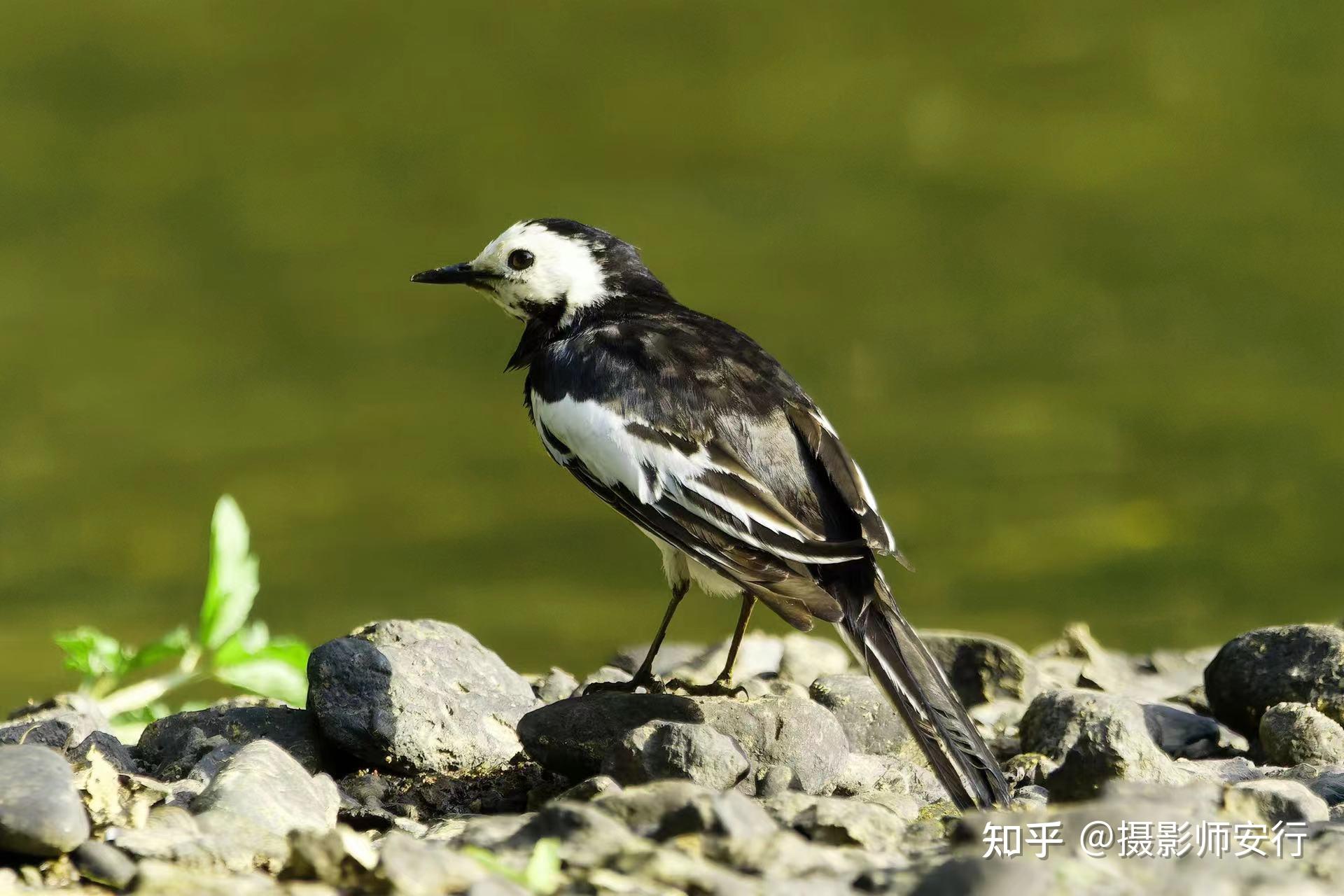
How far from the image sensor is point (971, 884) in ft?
8.16

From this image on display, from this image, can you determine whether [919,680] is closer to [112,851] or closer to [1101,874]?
[1101,874]

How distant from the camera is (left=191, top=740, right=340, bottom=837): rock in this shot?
11.1 ft

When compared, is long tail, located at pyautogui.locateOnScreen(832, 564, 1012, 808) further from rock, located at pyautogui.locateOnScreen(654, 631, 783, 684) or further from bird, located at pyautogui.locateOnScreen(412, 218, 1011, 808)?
rock, located at pyautogui.locateOnScreen(654, 631, 783, 684)

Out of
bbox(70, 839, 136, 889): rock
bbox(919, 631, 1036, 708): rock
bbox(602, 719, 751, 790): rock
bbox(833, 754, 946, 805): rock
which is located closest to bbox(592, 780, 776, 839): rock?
bbox(602, 719, 751, 790): rock

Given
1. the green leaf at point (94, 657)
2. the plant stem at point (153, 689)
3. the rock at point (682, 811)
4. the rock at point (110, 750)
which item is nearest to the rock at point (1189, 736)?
the rock at point (682, 811)

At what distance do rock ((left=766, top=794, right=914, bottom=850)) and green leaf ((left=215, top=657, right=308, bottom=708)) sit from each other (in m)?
2.47

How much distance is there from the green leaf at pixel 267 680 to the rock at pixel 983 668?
6.98ft

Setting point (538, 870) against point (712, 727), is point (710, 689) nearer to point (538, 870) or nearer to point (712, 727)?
point (712, 727)

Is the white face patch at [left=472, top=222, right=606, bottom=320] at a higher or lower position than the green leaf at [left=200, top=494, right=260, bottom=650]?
higher

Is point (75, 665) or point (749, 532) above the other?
point (749, 532)

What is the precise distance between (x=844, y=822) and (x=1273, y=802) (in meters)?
0.93

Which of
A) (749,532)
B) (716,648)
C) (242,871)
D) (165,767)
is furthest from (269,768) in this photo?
(716,648)

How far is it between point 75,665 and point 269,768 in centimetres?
207

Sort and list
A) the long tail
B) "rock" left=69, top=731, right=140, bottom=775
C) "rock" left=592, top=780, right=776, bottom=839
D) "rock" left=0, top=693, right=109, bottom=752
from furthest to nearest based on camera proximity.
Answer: "rock" left=0, top=693, right=109, bottom=752 → "rock" left=69, top=731, right=140, bottom=775 → the long tail → "rock" left=592, top=780, right=776, bottom=839
